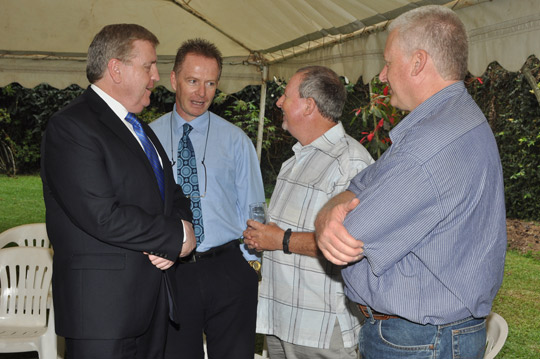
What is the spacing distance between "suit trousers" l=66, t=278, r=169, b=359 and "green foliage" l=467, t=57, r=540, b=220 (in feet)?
26.4

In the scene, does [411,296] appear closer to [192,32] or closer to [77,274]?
[77,274]

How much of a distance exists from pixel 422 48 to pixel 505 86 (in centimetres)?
886

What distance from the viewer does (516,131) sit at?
9438mm

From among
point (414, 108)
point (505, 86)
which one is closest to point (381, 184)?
point (414, 108)

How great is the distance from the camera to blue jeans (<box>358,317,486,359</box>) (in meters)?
1.61

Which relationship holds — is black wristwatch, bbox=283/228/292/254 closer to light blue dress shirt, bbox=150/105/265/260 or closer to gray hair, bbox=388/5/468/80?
light blue dress shirt, bbox=150/105/265/260

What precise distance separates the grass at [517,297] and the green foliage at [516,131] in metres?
0.96

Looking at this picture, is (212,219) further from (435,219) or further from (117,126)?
(435,219)

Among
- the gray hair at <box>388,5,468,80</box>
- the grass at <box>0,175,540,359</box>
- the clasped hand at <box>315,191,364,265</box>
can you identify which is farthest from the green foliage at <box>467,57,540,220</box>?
the clasped hand at <box>315,191,364,265</box>

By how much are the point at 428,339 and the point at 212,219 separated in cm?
147

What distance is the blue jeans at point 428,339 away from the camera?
5.29 ft

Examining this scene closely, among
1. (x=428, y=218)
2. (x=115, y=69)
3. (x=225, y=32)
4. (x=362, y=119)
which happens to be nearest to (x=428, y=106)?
(x=428, y=218)

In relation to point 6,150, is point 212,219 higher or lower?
lower

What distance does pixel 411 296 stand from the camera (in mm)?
1577
